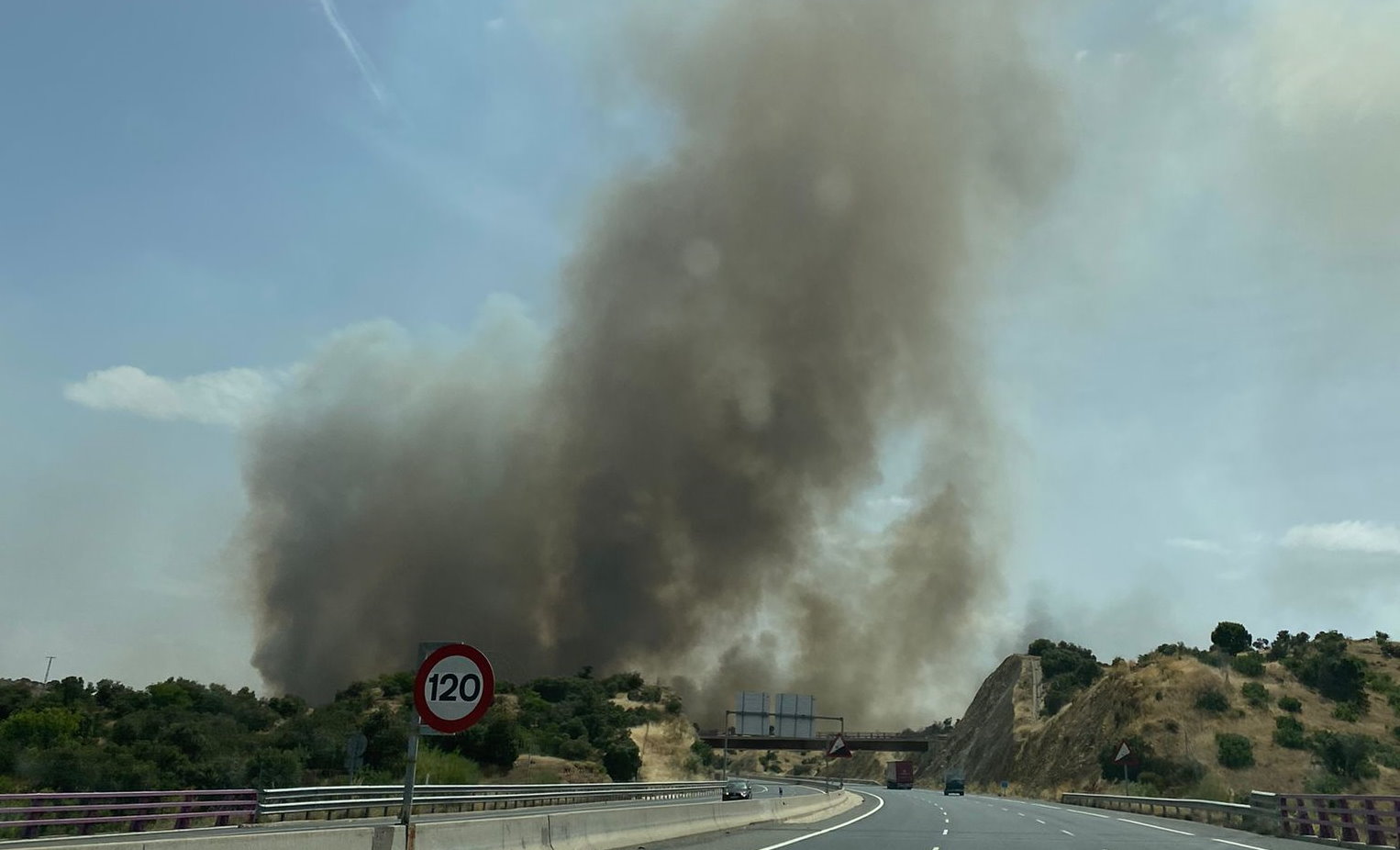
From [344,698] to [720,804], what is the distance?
94.7 m

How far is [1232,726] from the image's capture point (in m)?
68.3

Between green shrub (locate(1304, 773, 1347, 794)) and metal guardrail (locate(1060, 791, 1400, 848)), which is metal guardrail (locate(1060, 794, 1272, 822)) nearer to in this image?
metal guardrail (locate(1060, 791, 1400, 848))

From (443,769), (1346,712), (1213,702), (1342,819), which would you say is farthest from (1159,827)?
(1346,712)

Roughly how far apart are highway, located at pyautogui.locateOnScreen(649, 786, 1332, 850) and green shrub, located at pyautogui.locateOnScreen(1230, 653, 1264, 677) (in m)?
52.2

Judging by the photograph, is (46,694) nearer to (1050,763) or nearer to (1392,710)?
(1050,763)

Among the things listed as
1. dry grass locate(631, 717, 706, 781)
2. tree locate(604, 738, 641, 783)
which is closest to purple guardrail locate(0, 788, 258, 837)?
tree locate(604, 738, 641, 783)

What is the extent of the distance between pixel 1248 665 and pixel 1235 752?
19685 millimetres

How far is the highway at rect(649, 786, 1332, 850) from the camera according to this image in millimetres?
19609

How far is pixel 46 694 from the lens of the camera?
301 ft

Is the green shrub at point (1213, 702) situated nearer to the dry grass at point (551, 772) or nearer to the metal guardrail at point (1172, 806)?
the metal guardrail at point (1172, 806)

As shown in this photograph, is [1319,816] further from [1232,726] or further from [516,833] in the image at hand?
[1232,726]

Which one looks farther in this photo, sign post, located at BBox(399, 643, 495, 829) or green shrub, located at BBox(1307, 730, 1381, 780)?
green shrub, located at BBox(1307, 730, 1381, 780)

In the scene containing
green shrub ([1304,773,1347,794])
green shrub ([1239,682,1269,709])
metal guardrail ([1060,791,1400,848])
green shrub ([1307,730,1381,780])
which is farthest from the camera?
green shrub ([1239,682,1269,709])

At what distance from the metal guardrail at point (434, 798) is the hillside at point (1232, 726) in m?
26.9
